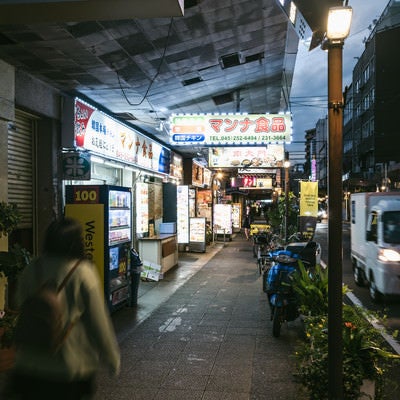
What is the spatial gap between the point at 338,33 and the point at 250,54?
21.7 ft

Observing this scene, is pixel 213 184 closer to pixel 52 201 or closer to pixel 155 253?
pixel 155 253

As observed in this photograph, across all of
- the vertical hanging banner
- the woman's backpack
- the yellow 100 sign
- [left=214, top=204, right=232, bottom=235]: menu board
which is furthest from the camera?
[left=214, top=204, right=232, bottom=235]: menu board

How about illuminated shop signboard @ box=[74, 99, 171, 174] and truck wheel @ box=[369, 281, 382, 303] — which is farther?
truck wheel @ box=[369, 281, 382, 303]

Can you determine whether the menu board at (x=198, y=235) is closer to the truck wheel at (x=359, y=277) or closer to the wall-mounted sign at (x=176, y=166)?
the wall-mounted sign at (x=176, y=166)

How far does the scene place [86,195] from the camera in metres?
8.99

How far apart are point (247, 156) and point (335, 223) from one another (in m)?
15.5

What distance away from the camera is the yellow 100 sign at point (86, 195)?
8.91m

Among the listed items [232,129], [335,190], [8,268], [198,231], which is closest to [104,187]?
[8,268]

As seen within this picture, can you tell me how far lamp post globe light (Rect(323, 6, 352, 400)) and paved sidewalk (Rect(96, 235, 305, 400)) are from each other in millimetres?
713

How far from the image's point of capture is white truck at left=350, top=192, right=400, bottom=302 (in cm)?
961

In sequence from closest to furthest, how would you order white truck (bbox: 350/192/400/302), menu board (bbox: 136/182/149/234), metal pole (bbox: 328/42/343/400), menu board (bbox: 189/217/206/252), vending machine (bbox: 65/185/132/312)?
metal pole (bbox: 328/42/343/400) < vending machine (bbox: 65/185/132/312) < white truck (bbox: 350/192/400/302) < menu board (bbox: 136/182/149/234) < menu board (bbox: 189/217/206/252)

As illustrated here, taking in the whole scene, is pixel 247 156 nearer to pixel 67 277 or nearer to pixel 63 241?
pixel 63 241

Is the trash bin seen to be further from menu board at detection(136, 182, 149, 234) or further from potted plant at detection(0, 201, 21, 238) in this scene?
menu board at detection(136, 182, 149, 234)

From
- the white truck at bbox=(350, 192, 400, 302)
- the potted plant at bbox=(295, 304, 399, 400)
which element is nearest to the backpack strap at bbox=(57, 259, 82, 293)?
the potted plant at bbox=(295, 304, 399, 400)
